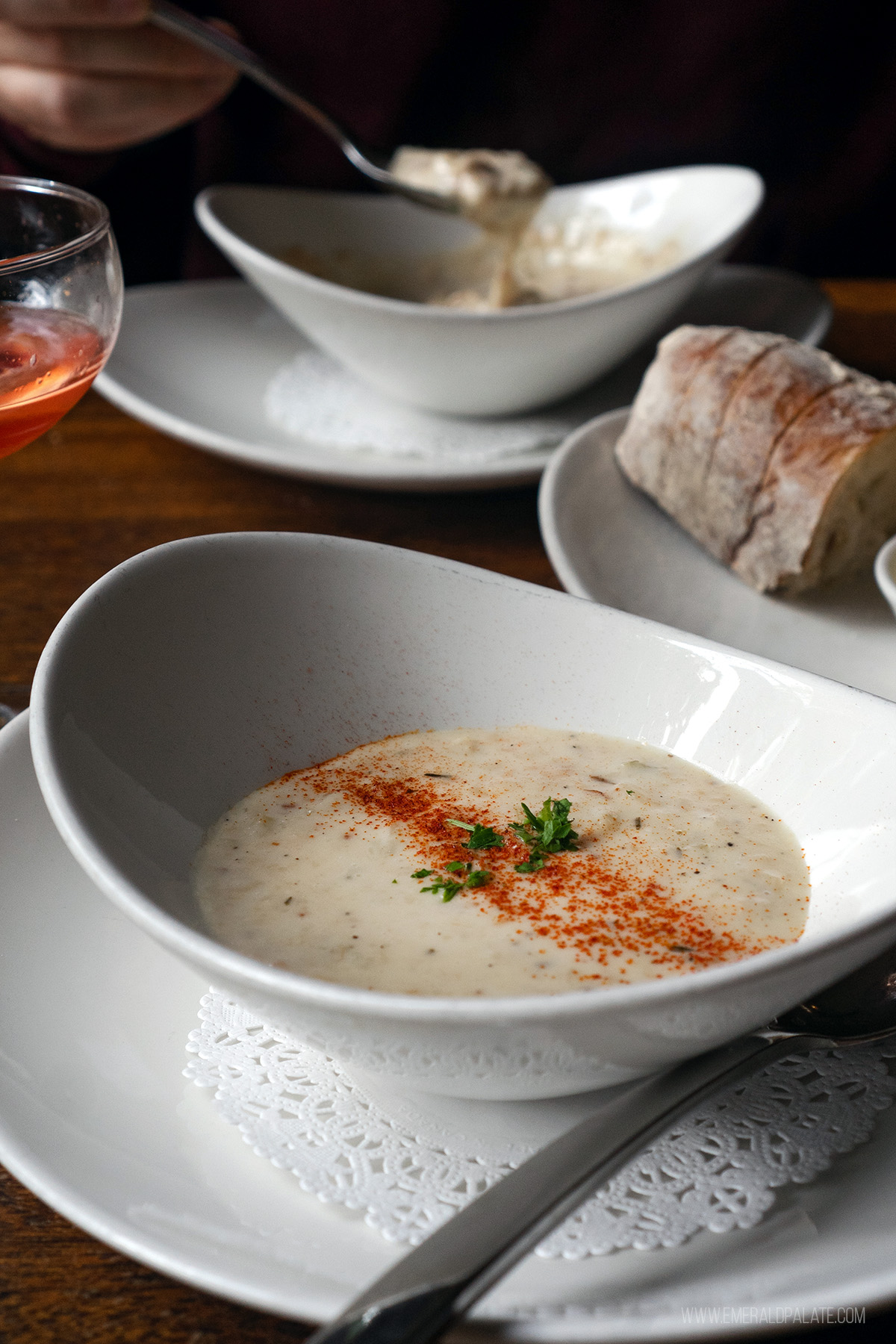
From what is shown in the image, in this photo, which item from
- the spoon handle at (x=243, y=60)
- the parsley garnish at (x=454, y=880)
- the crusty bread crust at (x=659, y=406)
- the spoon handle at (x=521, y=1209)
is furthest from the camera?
the spoon handle at (x=243, y=60)

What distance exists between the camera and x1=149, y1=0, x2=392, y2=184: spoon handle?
193 centimetres

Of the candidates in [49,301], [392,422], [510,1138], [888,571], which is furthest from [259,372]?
[510,1138]

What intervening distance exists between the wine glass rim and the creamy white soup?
574 mm

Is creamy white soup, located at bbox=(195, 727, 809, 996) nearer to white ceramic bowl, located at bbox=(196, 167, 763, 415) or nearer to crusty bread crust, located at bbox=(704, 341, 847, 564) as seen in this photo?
crusty bread crust, located at bbox=(704, 341, 847, 564)

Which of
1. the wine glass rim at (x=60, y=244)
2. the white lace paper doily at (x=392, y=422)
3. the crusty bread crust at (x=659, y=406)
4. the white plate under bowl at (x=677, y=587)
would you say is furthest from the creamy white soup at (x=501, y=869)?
the white lace paper doily at (x=392, y=422)

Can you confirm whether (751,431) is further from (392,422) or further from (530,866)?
(530,866)

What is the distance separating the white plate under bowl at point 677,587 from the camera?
57.9 inches

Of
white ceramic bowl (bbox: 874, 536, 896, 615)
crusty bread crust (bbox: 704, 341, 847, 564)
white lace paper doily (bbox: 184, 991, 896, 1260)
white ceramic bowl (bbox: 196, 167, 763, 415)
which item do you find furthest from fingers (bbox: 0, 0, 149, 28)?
white lace paper doily (bbox: 184, 991, 896, 1260)

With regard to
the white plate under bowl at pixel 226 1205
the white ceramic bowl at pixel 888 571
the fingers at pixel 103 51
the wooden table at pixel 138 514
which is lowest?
the wooden table at pixel 138 514

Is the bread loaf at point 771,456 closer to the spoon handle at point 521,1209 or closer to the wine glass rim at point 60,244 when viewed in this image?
the wine glass rim at point 60,244

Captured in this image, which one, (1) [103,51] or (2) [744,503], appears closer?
(2) [744,503]

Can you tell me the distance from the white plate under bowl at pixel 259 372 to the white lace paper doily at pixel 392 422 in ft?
0.03

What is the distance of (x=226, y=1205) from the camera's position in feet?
2.36

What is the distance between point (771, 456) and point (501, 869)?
93 cm
